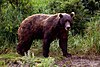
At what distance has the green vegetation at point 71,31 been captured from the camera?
9.77 m

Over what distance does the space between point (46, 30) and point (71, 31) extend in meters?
2.73

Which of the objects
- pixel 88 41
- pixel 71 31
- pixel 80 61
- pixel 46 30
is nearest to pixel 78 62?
pixel 80 61

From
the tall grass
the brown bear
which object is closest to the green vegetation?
the tall grass

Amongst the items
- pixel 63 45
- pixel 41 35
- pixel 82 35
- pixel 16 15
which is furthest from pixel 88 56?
pixel 16 15

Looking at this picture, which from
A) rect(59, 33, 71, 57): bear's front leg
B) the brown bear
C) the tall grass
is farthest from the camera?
the tall grass

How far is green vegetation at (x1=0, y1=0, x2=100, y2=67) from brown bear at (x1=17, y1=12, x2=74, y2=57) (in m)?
0.54

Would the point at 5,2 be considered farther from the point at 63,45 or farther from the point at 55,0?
the point at 63,45

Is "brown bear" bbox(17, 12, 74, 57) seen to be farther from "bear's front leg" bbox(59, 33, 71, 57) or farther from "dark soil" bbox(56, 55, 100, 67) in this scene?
"dark soil" bbox(56, 55, 100, 67)

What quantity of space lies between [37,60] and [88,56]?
1704mm

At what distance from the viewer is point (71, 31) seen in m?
11.3

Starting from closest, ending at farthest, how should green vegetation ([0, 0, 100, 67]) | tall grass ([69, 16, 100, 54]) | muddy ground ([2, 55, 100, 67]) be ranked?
muddy ground ([2, 55, 100, 67])
tall grass ([69, 16, 100, 54])
green vegetation ([0, 0, 100, 67])

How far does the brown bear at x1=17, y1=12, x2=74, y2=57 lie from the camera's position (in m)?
8.52

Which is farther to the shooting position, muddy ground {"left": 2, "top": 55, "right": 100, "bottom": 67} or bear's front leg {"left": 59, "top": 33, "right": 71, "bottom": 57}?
bear's front leg {"left": 59, "top": 33, "right": 71, "bottom": 57}

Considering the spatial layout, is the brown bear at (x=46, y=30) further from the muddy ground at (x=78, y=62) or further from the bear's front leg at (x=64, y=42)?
the muddy ground at (x=78, y=62)
